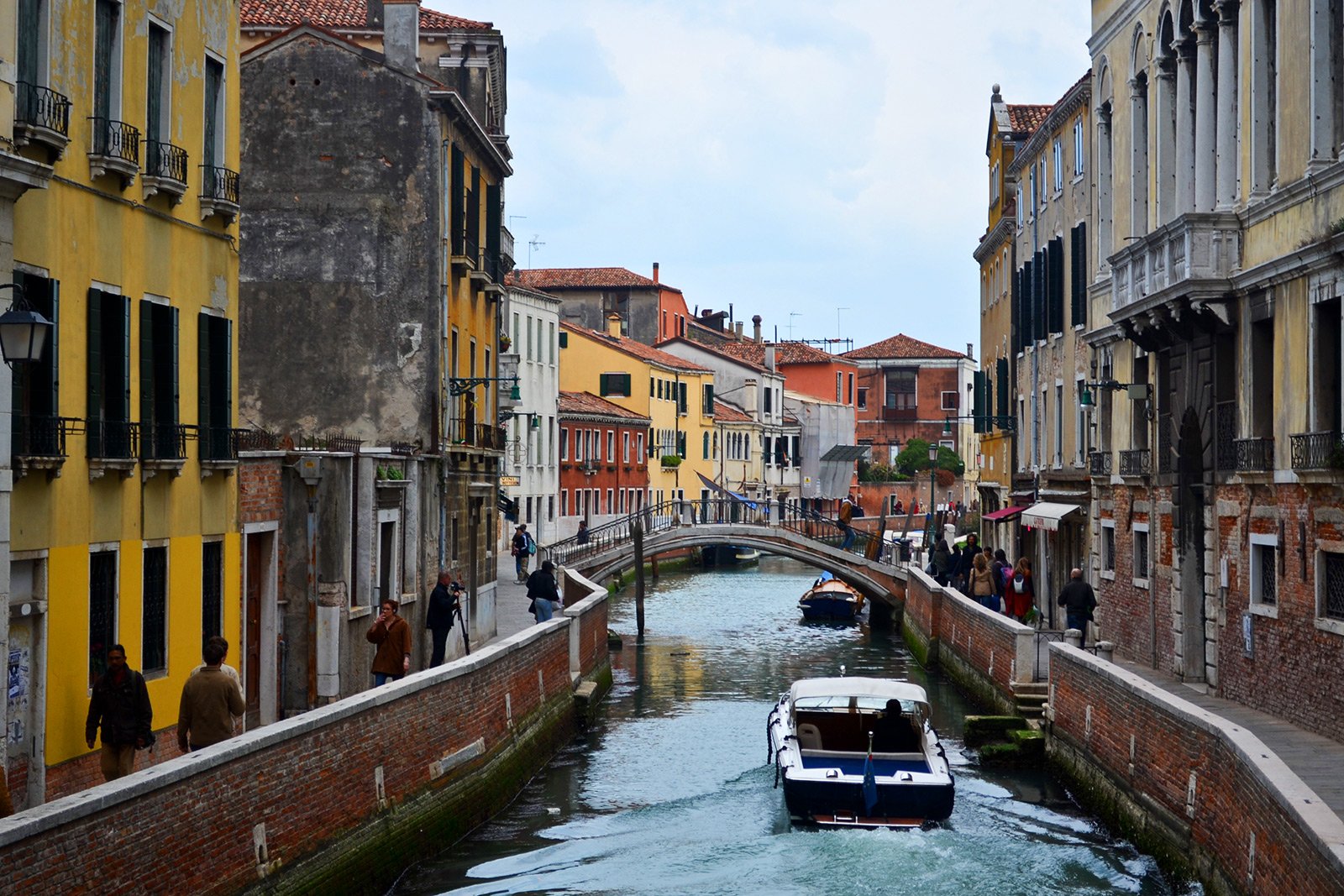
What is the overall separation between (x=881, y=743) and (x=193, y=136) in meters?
8.85

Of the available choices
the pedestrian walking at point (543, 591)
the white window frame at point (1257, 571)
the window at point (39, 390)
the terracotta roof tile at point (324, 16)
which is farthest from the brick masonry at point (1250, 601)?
the terracotta roof tile at point (324, 16)

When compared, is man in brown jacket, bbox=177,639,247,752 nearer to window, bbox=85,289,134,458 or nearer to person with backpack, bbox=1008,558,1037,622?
window, bbox=85,289,134,458

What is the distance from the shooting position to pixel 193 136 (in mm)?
15273

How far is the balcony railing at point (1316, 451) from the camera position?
15141 millimetres

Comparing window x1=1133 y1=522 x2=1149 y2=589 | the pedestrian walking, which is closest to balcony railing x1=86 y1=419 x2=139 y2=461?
the pedestrian walking

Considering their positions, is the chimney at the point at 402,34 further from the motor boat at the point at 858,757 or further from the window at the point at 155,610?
→ the window at the point at 155,610

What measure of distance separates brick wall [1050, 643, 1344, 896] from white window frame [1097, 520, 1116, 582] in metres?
5.29

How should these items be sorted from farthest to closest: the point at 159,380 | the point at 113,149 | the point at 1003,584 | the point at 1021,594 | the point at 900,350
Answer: the point at 900,350
the point at 1003,584
the point at 1021,594
the point at 159,380
the point at 113,149

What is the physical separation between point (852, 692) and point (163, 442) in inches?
309

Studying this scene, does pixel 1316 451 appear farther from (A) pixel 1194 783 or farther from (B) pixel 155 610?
(B) pixel 155 610

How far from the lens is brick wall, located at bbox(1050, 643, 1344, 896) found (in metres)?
9.28

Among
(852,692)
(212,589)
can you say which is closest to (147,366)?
(212,589)

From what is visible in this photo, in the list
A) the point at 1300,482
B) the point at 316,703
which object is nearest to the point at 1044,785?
the point at 1300,482

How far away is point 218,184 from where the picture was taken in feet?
51.5
